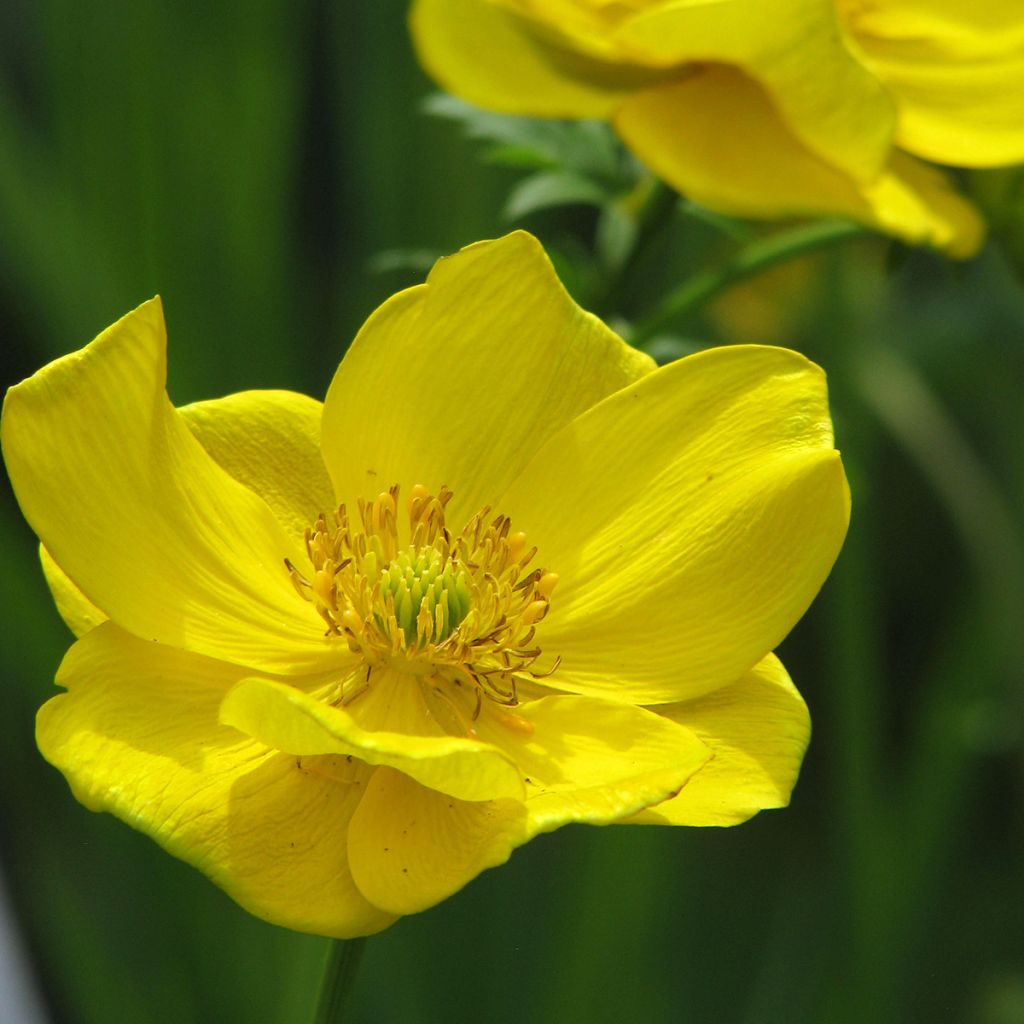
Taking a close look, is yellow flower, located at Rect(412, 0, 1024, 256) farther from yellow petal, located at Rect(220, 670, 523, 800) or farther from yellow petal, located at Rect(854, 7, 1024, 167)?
yellow petal, located at Rect(220, 670, 523, 800)

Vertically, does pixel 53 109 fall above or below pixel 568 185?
below

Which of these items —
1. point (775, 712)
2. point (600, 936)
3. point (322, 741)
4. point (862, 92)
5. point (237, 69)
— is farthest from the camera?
point (237, 69)

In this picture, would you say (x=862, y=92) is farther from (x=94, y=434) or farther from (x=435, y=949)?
(x=435, y=949)

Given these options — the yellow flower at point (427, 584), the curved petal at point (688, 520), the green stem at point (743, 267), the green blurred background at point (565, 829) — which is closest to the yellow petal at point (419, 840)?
the yellow flower at point (427, 584)

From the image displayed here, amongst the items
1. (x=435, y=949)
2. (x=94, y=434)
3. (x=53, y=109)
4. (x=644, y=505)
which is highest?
(x=94, y=434)

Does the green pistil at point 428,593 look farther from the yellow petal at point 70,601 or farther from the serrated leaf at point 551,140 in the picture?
the serrated leaf at point 551,140

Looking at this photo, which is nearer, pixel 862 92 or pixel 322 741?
pixel 322 741

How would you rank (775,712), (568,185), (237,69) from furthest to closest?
(237,69) < (568,185) < (775,712)

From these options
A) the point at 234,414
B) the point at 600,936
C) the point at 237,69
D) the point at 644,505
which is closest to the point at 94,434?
the point at 234,414
